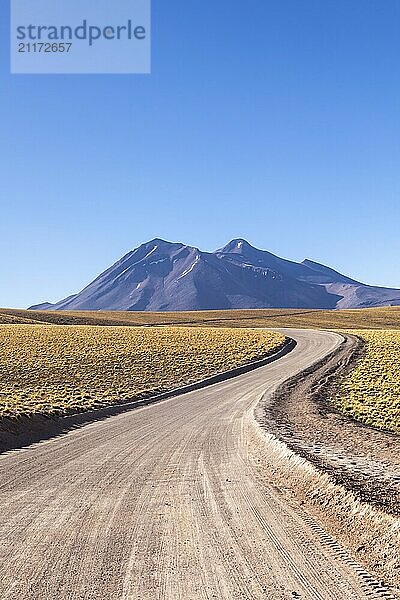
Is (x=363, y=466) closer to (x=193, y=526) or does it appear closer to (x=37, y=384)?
(x=193, y=526)

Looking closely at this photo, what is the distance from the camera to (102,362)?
142ft

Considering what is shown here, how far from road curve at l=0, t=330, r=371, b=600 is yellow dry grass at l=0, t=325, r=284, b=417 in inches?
286

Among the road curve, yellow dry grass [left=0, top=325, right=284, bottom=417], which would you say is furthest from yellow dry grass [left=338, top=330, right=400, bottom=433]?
yellow dry grass [left=0, top=325, right=284, bottom=417]

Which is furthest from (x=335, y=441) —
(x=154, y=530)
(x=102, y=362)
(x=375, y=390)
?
(x=102, y=362)

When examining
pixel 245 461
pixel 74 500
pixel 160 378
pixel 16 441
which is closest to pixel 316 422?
pixel 245 461

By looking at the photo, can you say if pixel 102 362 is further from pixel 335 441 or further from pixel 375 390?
pixel 335 441

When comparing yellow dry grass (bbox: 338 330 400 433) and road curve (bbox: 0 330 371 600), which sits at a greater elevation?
road curve (bbox: 0 330 371 600)

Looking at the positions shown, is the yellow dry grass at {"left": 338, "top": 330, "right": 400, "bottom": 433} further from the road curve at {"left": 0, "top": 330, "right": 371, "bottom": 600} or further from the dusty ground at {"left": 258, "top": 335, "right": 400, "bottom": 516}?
the road curve at {"left": 0, "top": 330, "right": 371, "bottom": 600}

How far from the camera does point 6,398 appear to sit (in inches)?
1041

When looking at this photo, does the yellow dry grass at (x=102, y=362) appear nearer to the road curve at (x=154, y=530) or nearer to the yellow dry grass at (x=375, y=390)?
the road curve at (x=154, y=530)

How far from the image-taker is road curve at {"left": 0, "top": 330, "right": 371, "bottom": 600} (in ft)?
20.9

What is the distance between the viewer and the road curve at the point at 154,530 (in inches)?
251

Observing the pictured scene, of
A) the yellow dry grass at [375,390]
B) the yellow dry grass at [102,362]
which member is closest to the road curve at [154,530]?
the yellow dry grass at [102,362]

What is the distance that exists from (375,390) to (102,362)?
67.4ft
